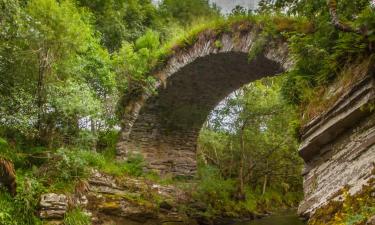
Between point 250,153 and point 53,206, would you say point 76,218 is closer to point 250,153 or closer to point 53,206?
point 53,206

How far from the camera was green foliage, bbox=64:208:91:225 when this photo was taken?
7.25m

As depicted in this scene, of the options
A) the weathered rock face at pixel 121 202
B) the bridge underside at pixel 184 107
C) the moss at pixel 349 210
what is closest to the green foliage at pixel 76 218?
the weathered rock face at pixel 121 202

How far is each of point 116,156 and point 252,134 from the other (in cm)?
488

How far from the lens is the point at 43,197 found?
7.20 meters

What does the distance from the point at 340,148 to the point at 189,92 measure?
749 centimetres

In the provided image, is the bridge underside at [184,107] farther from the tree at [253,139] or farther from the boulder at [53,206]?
the boulder at [53,206]

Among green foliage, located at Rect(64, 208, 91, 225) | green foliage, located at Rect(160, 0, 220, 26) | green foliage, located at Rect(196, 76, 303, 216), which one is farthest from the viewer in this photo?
green foliage, located at Rect(160, 0, 220, 26)

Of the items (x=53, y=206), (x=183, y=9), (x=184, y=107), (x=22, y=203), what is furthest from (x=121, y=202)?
(x=183, y=9)

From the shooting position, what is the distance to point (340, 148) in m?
4.19

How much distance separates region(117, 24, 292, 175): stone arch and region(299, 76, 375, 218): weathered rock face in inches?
143

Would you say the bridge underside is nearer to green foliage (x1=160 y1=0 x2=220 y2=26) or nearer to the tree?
the tree

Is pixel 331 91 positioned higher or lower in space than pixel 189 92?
lower

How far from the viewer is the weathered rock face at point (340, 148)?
3.62 meters

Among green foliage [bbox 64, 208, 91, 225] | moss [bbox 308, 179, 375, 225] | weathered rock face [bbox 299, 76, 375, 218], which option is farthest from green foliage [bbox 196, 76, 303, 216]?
moss [bbox 308, 179, 375, 225]
